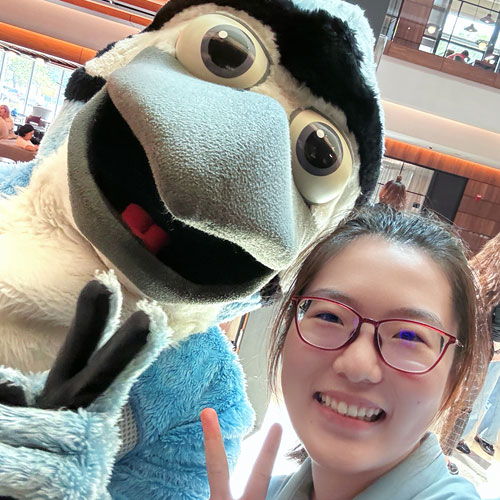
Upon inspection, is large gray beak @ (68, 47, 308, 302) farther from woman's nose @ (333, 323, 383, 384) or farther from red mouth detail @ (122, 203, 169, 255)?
woman's nose @ (333, 323, 383, 384)

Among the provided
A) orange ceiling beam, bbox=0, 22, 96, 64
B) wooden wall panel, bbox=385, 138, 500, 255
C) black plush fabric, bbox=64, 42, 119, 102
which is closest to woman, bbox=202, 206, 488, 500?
black plush fabric, bbox=64, 42, 119, 102

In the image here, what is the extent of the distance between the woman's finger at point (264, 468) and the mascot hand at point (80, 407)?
8.7 inches

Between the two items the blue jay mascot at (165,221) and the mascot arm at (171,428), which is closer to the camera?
the blue jay mascot at (165,221)

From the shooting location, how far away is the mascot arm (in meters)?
0.83

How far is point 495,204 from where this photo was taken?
7867mm

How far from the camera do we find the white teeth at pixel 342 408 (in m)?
0.66

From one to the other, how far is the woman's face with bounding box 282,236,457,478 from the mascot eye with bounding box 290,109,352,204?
0.12m

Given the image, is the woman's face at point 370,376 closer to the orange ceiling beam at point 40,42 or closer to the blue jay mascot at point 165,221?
the blue jay mascot at point 165,221

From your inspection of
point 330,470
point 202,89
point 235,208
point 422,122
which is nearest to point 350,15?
point 202,89

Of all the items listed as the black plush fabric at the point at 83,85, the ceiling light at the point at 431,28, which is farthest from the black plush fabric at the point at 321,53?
→ the ceiling light at the point at 431,28

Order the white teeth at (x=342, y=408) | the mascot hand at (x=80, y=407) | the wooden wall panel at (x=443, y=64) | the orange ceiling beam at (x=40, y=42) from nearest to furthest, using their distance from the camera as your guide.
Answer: the mascot hand at (x=80, y=407) < the white teeth at (x=342, y=408) < the orange ceiling beam at (x=40, y=42) < the wooden wall panel at (x=443, y=64)

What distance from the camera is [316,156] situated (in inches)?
30.6

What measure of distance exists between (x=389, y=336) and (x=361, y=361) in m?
0.06

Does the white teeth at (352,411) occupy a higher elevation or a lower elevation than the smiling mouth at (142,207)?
lower
